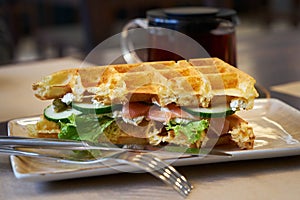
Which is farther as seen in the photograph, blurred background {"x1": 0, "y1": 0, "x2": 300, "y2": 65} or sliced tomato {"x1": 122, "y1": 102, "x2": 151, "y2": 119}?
blurred background {"x1": 0, "y1": 0, "x2": 300, "y2": 65}

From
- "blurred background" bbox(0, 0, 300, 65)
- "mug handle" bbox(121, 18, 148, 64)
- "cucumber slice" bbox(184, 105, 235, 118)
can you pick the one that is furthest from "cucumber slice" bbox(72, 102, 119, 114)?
"blurred background" bbox(0, 0, 300, 65)

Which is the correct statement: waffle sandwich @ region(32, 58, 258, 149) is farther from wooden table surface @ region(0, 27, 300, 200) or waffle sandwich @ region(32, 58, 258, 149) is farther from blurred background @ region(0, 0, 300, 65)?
blurred background @ region(0, 0, 300, 65)

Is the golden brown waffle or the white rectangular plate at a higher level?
the golden brown waffle

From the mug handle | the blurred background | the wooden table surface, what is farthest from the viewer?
the blurred background

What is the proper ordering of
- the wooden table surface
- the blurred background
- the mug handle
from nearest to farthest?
the wooden table surface
the mug handle
the blurred background

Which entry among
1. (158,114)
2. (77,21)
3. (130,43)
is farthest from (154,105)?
(77,21)

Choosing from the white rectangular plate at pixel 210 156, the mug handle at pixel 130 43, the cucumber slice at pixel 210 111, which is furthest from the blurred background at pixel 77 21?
the cucumber slice at pixel 210 111

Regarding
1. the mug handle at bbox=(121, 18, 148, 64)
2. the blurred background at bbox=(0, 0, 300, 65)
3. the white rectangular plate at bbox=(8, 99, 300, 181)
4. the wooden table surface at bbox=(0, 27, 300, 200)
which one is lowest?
the blurred background at bbox=(0, 0, 300, 65)

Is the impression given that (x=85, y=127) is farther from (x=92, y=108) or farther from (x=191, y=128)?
(x=191, y=128)
